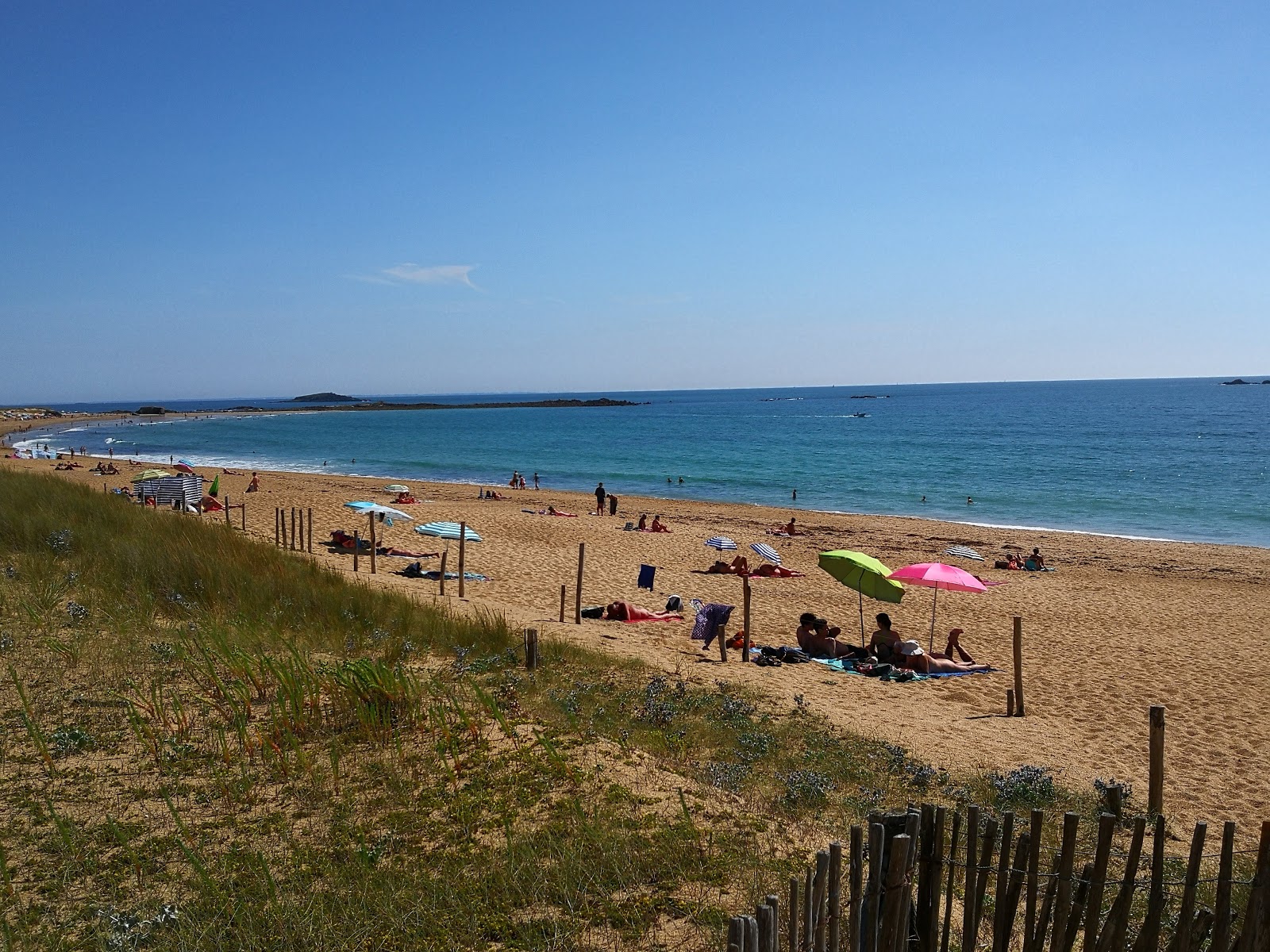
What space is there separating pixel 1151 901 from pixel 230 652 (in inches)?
255

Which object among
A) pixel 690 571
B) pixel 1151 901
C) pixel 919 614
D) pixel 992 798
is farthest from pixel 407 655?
pixel 690 571

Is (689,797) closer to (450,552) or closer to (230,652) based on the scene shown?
(230,652)

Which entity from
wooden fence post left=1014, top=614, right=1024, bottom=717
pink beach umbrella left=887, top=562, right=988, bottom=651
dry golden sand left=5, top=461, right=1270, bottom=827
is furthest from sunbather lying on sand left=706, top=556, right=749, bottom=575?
wooden fence post left=1014, top=614, right=1024, bottom=717

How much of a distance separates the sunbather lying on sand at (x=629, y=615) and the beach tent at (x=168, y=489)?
15.2 m

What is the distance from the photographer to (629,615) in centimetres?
1379

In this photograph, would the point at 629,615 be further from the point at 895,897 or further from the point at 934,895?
the point at 895,897

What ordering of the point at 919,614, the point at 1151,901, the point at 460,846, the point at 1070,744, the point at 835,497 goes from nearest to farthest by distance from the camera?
the point at 1151,901, the point at 460,846, the point at 1070,744, the point at 919,614, the point at 835,497

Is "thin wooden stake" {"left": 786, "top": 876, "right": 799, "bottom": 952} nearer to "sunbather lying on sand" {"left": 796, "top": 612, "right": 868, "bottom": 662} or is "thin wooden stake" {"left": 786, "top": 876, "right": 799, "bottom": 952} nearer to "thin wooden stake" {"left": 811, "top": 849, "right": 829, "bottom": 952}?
"thin wooden stake" {"left": 811, "top": 849, "right": 829, "bottom": 952}

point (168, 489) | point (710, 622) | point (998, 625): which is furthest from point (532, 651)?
point (168, 489)

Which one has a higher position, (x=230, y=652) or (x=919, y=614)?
(x=230, y=652)

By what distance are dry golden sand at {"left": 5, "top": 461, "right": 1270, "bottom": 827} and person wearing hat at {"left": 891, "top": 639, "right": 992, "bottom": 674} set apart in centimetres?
34

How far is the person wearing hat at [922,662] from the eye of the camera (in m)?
11.8

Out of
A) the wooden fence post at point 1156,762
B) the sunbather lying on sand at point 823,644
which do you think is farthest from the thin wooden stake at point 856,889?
the sunbather lying on sand at point 823,644

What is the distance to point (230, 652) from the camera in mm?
6699
